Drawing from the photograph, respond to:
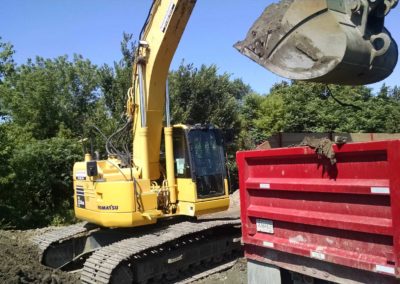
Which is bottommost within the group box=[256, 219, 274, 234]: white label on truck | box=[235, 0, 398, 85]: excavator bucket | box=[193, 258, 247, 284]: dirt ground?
box=[193, 258, 247, 284]: dirt ground

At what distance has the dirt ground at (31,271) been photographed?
A: 5996 mm

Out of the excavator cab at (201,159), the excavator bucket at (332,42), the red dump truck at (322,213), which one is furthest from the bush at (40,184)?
the excavator bucket at (332,42)

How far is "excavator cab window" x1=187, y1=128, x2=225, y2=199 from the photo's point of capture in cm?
757

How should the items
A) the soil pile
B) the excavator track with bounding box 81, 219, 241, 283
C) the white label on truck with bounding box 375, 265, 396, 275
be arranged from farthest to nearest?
the excavator track with bounding box 81, 219, 241, 283, the soil pile, the white label on truck with bounding box 375, 265, 396, 275

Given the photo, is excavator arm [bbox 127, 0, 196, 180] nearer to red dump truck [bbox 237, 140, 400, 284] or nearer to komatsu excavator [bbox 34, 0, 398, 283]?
komatsu excavator [bbox 34, 0, 398, 283]

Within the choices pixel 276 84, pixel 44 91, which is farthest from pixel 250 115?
pixel 44 91

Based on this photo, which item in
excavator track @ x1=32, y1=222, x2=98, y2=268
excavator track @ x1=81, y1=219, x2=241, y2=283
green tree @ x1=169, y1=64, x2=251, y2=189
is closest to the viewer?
excavator track @ x1=81, y1=219, x2=241, y2=283

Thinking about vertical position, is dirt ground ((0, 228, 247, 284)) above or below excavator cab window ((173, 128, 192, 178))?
below

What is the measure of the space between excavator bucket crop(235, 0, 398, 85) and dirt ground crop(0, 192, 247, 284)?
157 inches

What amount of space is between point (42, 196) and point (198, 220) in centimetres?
908

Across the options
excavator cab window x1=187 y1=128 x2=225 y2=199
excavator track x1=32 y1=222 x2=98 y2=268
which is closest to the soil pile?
excavator track x1=32 y1=222 x2=98 y2=268

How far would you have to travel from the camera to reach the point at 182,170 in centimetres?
766

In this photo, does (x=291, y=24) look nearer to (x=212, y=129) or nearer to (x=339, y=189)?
(x=339, y=189)

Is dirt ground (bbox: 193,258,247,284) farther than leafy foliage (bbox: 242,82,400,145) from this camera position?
No
